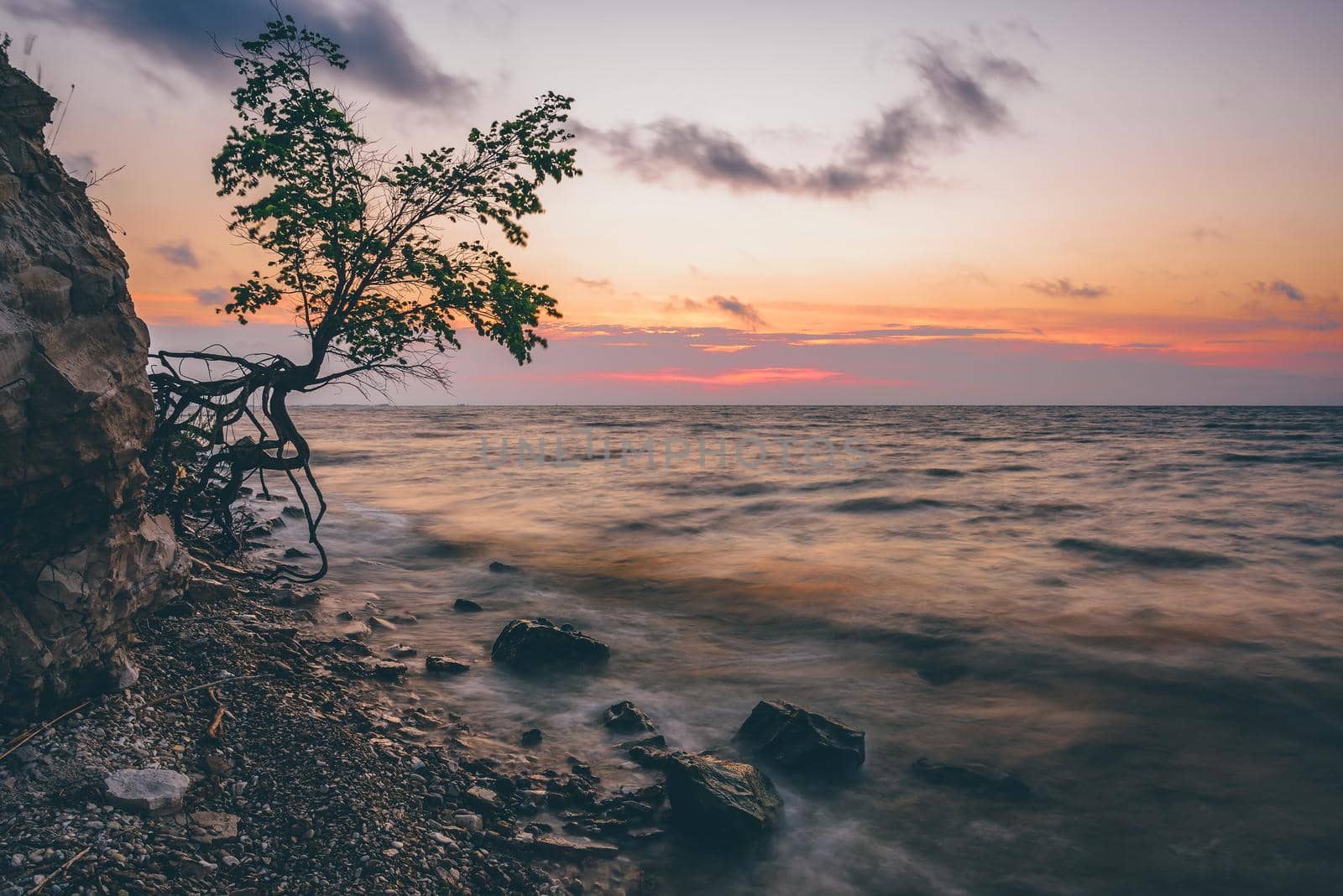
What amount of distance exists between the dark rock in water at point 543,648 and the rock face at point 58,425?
474 cm

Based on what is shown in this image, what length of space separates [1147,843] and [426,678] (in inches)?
315

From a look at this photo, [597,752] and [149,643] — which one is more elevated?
[149,643]

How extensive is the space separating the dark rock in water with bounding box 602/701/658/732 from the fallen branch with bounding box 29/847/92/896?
4.90 m

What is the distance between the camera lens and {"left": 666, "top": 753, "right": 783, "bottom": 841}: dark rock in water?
598 centimetres

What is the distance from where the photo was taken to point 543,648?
970 cm

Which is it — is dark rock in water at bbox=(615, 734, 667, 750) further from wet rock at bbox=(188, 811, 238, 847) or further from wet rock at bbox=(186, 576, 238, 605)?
wet rock at bbox=(186, 576, 238, 605)

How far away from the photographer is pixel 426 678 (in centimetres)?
875

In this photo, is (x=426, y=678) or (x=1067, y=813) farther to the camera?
(x=426, y=678)

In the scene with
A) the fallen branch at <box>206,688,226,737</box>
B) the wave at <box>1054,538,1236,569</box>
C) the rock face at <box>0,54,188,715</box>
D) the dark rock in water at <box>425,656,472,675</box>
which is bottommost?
the wave at <box>1054,538,1236,569</box>

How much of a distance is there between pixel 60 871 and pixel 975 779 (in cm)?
781

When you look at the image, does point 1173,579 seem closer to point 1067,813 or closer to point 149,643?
point 1067,813

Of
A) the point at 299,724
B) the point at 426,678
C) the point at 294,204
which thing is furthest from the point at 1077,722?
the point at 294,204

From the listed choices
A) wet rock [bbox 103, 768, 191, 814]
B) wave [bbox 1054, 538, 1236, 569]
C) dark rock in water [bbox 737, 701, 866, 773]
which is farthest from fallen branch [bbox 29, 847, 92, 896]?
wave [bbox 1054, 538, 1236, 569]

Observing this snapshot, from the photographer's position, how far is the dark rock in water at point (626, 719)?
7.99m
